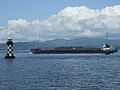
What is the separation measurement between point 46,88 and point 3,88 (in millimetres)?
8122

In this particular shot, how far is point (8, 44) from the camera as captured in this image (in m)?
170

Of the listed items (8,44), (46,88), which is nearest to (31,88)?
(46,88)

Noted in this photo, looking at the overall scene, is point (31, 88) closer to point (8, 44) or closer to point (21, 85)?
point (21, 85)

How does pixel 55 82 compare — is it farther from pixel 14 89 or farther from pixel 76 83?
pixel 14 89

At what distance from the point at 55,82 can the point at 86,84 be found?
759cm

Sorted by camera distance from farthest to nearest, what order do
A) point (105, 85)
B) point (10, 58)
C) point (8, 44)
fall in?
point (10, 58), point (8, 44), point (105, 85)

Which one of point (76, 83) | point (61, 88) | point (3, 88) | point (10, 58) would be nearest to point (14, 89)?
point (3, 88)

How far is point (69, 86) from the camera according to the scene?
2901 inches

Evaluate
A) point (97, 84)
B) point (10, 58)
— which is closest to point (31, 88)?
point (97, 84)

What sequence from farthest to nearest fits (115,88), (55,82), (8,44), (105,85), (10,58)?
(10,58), (8,44), (55,82), (105,85), (115,88)

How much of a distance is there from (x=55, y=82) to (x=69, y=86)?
7.65 metres

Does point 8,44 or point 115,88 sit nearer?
point 115,88

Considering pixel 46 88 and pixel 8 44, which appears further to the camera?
pixel 8 44

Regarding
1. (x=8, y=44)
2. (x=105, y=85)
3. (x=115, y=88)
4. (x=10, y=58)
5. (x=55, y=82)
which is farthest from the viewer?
(x=10, y=58)
